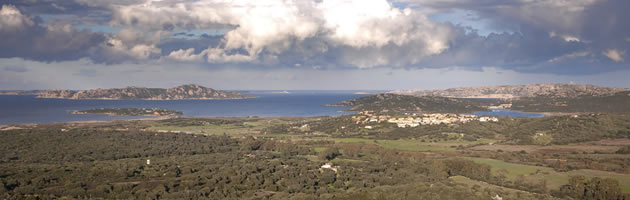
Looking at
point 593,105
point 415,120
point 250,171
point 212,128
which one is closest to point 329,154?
point 250,171

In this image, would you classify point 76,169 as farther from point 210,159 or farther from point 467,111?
point 467,111

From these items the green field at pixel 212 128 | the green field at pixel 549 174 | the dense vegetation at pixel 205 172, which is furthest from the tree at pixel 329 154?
the green field at pixel 212 128

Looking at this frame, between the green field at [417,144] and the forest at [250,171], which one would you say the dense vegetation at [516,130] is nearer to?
the green field at [417,144]

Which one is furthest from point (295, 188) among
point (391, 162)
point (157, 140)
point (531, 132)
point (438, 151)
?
point (531, 132)

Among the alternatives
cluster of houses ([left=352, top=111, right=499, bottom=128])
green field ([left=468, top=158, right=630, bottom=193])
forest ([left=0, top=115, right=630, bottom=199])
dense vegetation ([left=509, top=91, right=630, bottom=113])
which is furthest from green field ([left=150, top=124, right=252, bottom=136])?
dense vegetation ([left=509, top=91, right=630, bottom=113])

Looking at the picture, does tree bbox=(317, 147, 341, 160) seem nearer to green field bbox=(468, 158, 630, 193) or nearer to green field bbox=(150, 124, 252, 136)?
green field bbox=(468, 158, 630, 193)

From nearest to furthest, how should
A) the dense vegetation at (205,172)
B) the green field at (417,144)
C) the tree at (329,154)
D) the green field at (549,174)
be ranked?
the dense vegetation at (205,172) < the green field at (549,174) < the tree at (329,154) < the green field at (417,144)

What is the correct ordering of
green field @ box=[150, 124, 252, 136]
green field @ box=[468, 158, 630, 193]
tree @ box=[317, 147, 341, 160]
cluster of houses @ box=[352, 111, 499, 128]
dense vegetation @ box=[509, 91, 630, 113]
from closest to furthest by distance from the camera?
1. green field @ box=[468, 158, 630, 193]
2. tree @ box=[317, 147, 341, 160]
3. green field @ box=[150, 124, 252, 136]
4. cluster of houses @ box=[352, 111, 499, 128]
5. dense vegetation @ box=[509, 91, 630, 113]

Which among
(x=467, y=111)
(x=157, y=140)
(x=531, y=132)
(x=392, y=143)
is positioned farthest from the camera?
(x=467, y=111)
